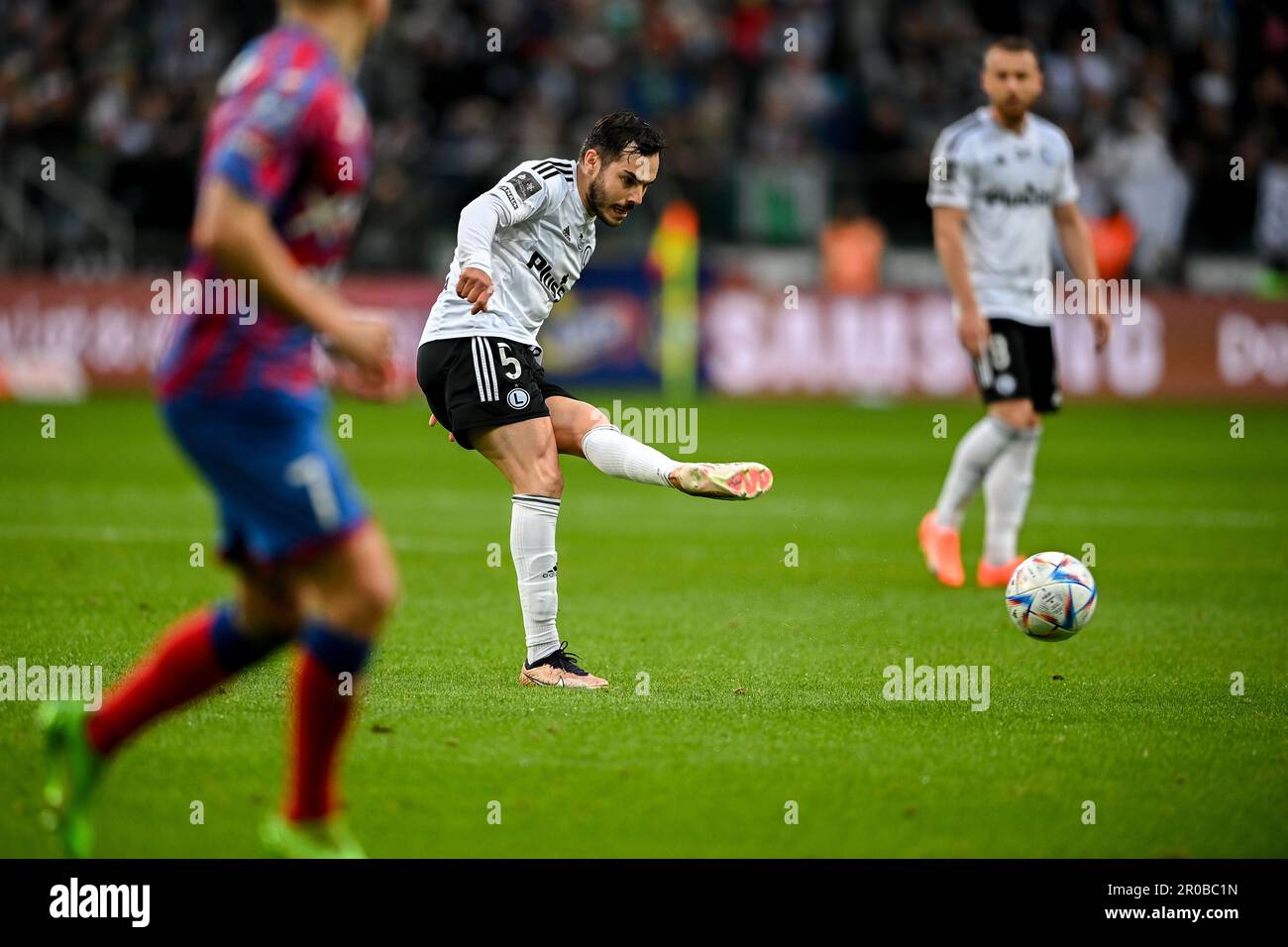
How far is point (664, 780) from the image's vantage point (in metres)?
5.26

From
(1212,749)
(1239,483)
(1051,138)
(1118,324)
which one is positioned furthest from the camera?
(1118,324)

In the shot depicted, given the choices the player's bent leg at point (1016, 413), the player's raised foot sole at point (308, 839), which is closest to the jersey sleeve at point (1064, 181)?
the player's bent leg at point (1016, 413)

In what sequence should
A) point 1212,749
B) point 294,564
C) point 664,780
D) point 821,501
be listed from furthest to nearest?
point 821,501 → point 1212,749 → point 664,780 → point 294,564

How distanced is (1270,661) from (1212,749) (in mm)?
1924

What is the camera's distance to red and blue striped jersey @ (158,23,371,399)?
3.96 meters

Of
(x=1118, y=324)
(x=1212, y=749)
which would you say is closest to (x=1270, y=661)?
(x=1212, y=749)

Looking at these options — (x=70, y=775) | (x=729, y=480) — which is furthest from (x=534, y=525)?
(x=70, y=775)

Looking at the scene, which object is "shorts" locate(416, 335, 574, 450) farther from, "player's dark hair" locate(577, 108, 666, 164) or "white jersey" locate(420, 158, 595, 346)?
"player's dark hair" locate(577, 108, 666, 164)

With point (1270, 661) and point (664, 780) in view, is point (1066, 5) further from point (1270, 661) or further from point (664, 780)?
point (664, 780)

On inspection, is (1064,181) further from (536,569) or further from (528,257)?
(536,569)

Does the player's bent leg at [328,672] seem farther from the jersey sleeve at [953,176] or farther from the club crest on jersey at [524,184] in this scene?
the jersey sleeve at [953,176]

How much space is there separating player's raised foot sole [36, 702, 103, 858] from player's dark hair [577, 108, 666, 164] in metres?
3.22
